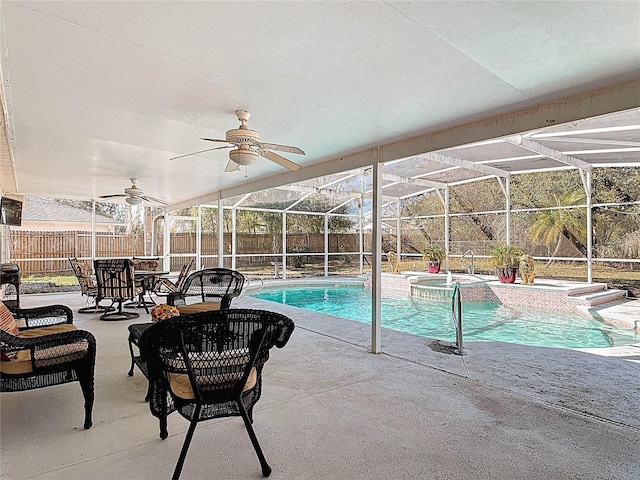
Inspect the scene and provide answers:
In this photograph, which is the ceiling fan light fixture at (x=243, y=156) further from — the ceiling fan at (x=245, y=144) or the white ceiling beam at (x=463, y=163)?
the white ceiling beam at (x=463, y=163)

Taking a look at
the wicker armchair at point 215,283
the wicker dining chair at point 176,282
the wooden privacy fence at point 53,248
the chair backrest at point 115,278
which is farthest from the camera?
the wooden privacy fence at point 53,248

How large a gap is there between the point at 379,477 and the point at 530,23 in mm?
2503

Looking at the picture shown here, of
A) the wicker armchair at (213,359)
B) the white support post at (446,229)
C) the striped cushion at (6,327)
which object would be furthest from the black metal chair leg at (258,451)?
the white support post at (446,229)

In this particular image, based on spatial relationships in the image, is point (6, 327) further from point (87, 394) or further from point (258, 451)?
point (258, 451)

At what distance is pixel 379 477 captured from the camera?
209 centimetres

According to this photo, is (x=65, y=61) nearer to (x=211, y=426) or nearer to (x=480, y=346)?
(x=211, y=426)

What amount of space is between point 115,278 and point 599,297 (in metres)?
9.47

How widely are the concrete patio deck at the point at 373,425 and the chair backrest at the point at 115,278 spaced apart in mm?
2408

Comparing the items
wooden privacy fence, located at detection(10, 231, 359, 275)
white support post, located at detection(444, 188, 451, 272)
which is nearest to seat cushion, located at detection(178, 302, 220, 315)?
wooden privacy fence, located at detection(10, 231, 359, 275)

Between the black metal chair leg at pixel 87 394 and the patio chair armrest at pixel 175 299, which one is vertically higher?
the patio chair armrest at pixel 175 299

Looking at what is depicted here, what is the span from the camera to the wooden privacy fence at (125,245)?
1014cm

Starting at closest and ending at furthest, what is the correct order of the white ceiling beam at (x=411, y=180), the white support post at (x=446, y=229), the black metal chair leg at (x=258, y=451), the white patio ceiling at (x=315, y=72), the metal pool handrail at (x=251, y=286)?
the white patio ceiling at (x=315, y=72) < the black metal chair leg at (x=258, y=451) < the white ceiling beam at (x=411, y=180) < the metal pool handrail at (x=251, y=286) < the white support post at (x=446, y=229)

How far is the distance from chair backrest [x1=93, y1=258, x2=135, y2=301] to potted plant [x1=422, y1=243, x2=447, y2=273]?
332 inches

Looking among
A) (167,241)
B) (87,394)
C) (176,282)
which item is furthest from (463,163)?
(167,241)
